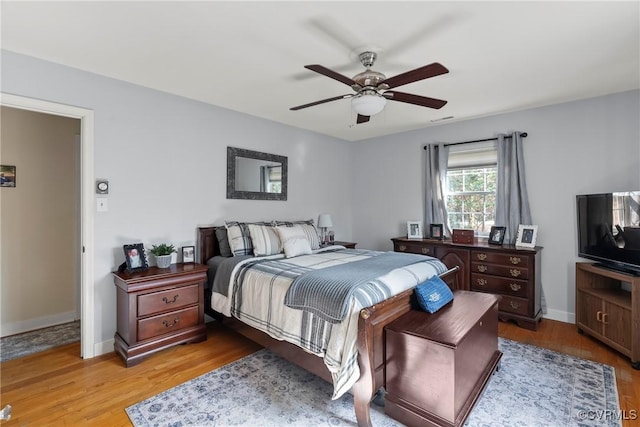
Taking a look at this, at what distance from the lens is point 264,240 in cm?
340

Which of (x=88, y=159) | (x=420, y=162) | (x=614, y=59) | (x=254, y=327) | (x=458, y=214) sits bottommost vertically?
(x=254, y=327)

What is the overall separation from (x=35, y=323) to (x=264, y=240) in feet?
8.75

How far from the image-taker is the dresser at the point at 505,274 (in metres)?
3.37

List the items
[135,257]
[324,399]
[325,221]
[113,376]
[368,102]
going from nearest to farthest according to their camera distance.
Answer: [324,399] < [368,102] < [113,376] < [135,257] < [325,221]

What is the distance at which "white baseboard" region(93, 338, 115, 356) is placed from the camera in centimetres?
276

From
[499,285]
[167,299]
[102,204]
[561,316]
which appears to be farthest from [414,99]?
[561,316]

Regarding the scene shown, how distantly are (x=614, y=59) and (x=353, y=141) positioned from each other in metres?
3.58

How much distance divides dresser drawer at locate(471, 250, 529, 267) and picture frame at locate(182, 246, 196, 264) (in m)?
3.29

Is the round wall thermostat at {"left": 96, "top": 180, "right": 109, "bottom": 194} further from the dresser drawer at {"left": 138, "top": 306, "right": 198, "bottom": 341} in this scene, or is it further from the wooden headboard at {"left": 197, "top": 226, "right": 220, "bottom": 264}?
the dresser drawer at {"left": 138, "top": 306, "right": 198, "bottom": 341}

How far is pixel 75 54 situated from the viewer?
2439 millimetres

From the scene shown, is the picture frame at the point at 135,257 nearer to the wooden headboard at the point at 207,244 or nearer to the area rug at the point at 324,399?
the wooden headboard at the point at 207,244

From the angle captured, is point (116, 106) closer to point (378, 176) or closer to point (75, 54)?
point (75, 54)

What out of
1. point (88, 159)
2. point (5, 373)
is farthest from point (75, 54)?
point (5, 373)

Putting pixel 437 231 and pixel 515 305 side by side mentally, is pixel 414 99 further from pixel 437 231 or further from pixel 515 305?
pixel 515 305
